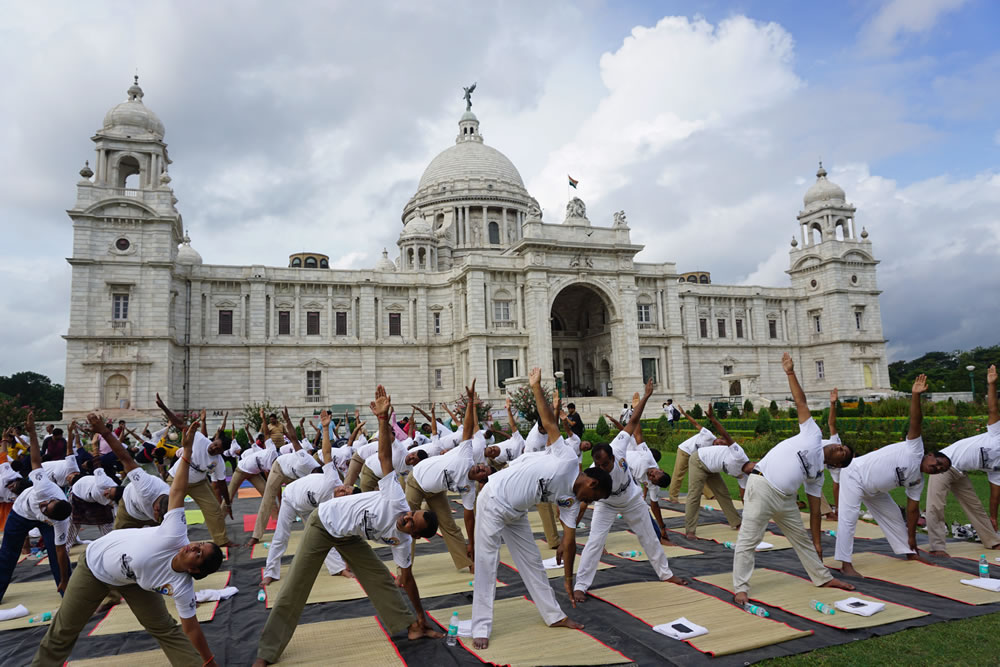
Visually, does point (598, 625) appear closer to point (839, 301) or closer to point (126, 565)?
point (126, 565)

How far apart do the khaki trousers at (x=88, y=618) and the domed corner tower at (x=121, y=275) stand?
31836 mm

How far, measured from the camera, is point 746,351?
5094 centimetres

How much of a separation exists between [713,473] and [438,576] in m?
4.85

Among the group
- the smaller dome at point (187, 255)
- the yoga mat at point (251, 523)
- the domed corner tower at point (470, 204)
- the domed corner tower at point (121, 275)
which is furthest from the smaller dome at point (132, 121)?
the yoga mat at point (251, 523)

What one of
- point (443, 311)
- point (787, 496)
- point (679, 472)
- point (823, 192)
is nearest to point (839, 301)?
point (823, 192)

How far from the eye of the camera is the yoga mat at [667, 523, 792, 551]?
9427mm

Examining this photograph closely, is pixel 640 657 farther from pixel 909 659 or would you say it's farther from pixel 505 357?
pixel 505 357

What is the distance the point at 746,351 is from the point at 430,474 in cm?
4784

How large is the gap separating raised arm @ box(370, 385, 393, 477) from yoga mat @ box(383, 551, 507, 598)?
2542mm

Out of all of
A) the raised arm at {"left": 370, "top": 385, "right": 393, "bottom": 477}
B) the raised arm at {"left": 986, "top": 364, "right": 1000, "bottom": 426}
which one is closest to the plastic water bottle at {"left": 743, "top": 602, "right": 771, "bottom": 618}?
the raised arm at {"left": 370, "top": 385, "right": 393, "bottom": 477}

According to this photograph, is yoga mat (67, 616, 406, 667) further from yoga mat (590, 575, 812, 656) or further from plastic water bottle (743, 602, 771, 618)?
plastic water bottle (743, 602, 771, 618)

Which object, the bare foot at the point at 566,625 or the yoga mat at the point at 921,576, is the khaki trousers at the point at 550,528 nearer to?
the bare foot at the point at 566,625

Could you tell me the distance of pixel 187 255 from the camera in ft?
139

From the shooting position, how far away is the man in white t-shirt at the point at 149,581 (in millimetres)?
4980
